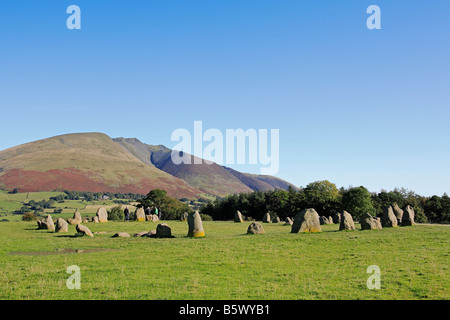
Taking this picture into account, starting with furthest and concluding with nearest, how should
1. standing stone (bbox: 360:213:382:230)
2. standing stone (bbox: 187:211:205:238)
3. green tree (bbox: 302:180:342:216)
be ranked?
green tree (bbox: 302:180:342:216), standing stone (bbox: 360:213:382:230), standing stone (bbox: 187:211:205:238)

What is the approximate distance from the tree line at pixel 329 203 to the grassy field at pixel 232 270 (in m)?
39.0

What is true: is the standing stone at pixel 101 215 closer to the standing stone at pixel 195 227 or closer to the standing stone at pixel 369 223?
the standing stone at pixel 195 227

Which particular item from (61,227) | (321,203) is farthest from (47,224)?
(321,203)

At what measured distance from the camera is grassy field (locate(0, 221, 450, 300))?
1192 cm

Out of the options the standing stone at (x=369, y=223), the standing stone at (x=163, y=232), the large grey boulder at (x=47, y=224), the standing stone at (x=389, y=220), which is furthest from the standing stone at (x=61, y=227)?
the standing stone at (x=389, y=220)

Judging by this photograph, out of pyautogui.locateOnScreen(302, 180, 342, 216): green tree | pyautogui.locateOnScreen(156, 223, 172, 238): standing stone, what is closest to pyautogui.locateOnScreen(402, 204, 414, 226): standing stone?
pyautogui.locateOnScreen(156, 223, 172, 238): standing stone

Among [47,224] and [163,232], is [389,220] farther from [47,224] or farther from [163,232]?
[47,224]

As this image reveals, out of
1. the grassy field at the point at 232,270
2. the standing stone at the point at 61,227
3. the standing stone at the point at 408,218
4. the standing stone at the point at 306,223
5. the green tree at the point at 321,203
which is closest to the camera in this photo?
the grassy field at the point at 232,270

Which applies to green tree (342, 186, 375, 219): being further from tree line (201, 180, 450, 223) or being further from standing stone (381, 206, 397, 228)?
standing stone (381, 206, 397, 228)

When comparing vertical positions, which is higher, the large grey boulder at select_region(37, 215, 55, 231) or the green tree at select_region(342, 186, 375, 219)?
the green tree at select_region(342, 186, 375, 219)

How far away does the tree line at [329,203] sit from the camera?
206 ft

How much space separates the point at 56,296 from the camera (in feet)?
38.1

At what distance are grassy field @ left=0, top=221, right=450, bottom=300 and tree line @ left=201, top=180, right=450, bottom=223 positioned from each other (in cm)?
3903

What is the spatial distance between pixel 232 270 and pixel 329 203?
56.5 meters
